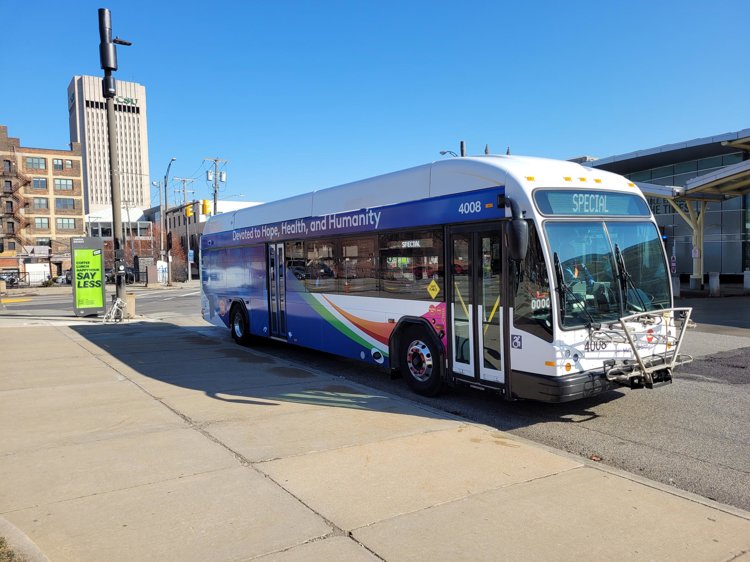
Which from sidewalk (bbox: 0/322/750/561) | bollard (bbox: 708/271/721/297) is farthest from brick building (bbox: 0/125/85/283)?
sidewalk (bbox: 0/322/750/561)

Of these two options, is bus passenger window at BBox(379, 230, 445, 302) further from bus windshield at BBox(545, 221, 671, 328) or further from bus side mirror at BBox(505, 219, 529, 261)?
bus windshield at BBox(545, 221, 671, 328)

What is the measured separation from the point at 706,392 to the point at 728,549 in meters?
4.83

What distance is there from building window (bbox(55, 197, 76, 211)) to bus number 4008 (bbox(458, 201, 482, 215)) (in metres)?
96.1

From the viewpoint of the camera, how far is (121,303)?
18.7m

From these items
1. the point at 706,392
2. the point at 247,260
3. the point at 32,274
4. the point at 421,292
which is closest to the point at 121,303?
the point at 247,260

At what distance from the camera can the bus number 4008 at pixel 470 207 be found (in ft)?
21.8

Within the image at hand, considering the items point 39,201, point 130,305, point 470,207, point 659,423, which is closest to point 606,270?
point 470,207

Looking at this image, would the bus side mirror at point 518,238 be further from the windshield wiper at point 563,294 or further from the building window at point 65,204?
the building window at point 65,204

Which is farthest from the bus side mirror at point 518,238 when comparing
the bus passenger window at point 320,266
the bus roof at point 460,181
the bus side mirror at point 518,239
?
the bus passenger window at point 320,266

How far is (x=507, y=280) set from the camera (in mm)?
6230

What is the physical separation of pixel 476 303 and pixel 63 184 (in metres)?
97.7

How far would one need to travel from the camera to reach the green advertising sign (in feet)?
63.9

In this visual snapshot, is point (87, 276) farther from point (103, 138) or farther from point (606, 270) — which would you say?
point (103, 138)

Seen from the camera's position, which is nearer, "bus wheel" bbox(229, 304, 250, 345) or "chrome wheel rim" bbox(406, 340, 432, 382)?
"chrome wheel rim" bbox(406, 340, 432, 382)
